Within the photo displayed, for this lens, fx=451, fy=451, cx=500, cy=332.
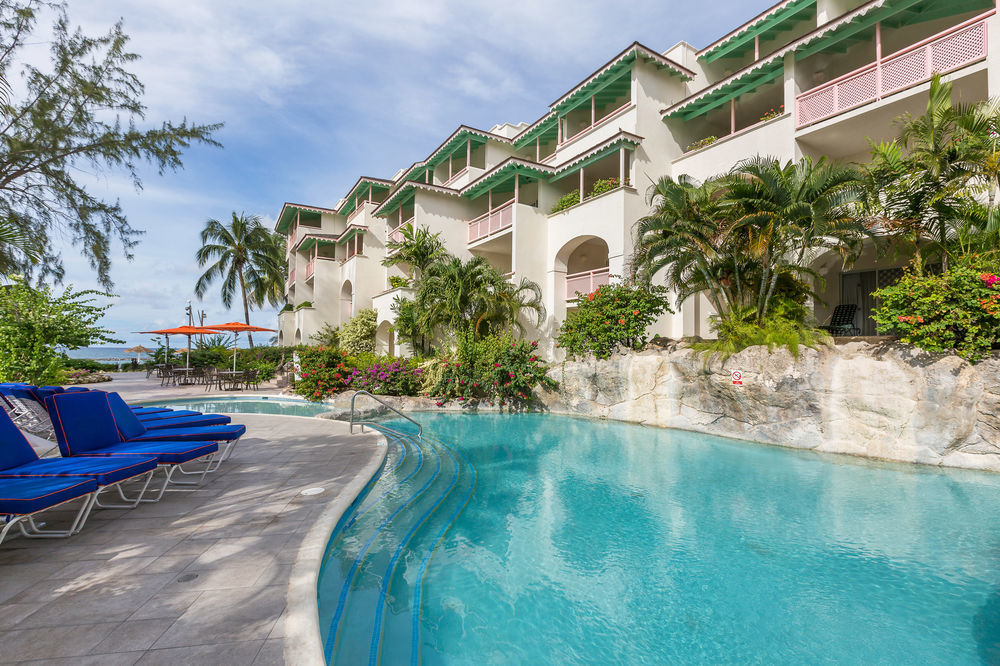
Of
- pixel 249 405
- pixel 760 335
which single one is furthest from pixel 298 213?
pixel 760 335

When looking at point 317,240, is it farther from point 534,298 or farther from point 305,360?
point 534,298

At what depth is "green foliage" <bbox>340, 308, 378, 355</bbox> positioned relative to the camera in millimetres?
21156

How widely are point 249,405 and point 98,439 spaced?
10.1 metres

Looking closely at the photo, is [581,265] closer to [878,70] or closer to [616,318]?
[616,318]

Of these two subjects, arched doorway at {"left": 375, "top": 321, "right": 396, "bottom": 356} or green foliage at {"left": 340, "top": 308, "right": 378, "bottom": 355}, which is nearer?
green foliage at {"left": 340, "top": 308, "right": 378, "bottom": 355}

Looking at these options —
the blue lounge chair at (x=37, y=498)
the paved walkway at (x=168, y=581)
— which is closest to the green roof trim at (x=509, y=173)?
the paved walkway at (x=168, y=581)

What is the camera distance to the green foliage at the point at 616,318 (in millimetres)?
12242

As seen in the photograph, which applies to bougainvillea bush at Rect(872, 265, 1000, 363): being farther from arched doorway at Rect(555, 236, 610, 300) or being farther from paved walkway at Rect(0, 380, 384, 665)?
paved walkway at Rect(0, 380, 384, 665)

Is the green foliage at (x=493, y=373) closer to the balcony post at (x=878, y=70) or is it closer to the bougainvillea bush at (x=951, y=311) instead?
the bougainvillea bush at (x=951, y=311)

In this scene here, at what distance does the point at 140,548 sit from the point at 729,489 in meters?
6.96

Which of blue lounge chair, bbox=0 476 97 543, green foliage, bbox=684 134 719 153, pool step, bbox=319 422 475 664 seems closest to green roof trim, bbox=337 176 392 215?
green foliage, bbox=684 134 719 153

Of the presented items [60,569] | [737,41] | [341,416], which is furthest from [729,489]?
[737,41]

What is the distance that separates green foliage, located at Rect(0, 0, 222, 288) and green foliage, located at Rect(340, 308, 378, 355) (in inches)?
551

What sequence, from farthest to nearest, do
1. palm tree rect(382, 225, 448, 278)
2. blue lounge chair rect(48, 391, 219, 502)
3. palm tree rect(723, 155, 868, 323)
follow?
palm tree rect(382, 225, 448, 278) → palm tree rect(723, 155, 868, 323) → blue lounge chair rect(48, 391, 219, 502)
